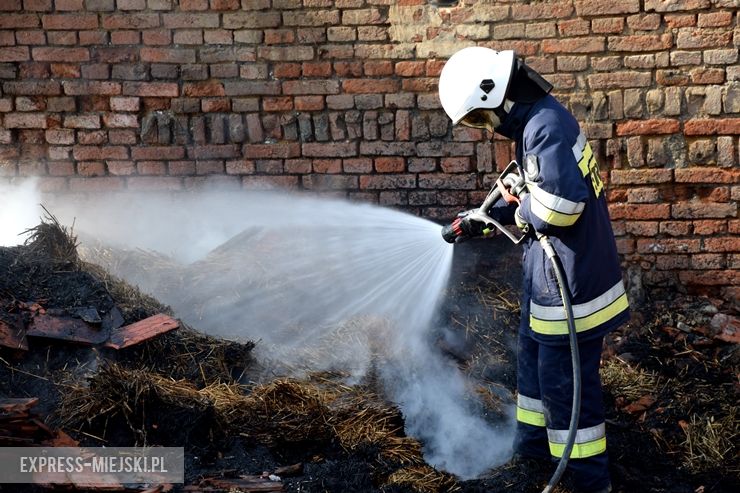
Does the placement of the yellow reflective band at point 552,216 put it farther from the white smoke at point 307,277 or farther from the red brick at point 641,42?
the red brick at point 641,42

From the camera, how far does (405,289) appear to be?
653cm

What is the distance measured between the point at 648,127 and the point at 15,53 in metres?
4.85

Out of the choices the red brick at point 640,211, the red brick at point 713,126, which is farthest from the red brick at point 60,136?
the red brick at point 713,126

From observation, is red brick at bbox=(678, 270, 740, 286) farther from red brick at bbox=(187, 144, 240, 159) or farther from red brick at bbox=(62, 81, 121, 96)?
red brick at bbox=(62, 81, 121, 96)

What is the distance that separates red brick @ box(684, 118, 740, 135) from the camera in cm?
636

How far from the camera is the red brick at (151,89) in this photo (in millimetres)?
6793

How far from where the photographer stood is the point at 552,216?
176 inches

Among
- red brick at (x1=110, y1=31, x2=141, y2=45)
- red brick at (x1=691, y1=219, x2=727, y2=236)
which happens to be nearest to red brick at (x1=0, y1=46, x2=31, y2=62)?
red brick at (x1=110, y1=31, x2=141, y2=45)

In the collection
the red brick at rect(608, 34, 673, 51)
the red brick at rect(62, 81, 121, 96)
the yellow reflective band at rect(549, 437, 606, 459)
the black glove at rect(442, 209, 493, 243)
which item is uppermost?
the red brick at rect(608, 34, 673, 51)

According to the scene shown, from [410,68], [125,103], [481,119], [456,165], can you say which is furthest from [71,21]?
[481,119]

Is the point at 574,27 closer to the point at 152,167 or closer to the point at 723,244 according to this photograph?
the point at 723,244

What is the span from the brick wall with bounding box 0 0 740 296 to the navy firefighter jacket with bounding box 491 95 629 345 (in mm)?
1833

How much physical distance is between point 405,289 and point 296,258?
87cm

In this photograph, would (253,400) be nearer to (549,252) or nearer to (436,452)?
(436,452)
